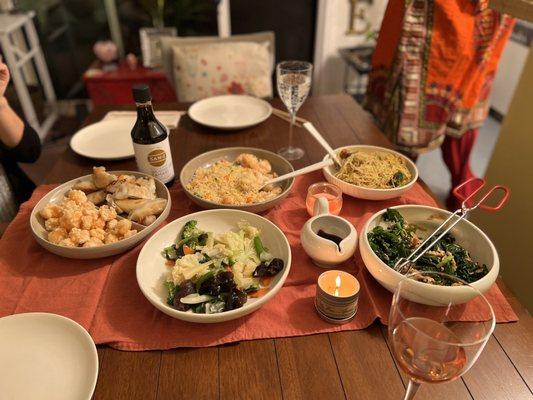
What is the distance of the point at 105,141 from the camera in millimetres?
1553

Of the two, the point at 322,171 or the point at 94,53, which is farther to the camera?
the point at 94,53

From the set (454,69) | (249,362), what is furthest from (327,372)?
(454,69)

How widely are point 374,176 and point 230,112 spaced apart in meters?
0.82

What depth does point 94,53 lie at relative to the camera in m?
3.71

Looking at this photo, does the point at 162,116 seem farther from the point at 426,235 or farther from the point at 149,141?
the point at 426,235

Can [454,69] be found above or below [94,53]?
above

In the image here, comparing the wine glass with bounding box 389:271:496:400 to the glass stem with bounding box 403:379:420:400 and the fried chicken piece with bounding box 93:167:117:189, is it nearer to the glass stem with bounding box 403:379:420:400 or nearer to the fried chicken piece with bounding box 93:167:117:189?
the glass stem with bounding box 403:379:420:400

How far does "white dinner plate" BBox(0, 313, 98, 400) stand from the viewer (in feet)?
2.34

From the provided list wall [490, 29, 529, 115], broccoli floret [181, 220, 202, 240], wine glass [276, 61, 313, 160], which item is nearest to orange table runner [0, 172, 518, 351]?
broccoli floret [181, 220, 202, 240]

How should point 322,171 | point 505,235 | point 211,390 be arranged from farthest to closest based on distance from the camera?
point 505,235 → point 322,171 → point 211,390

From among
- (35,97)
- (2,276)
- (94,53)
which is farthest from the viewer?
(94,53)

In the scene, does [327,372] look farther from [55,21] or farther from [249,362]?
[55,21]

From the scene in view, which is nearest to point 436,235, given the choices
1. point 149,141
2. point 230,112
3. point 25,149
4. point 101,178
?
point 149,141

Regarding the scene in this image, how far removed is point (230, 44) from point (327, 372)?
6.43 ft
